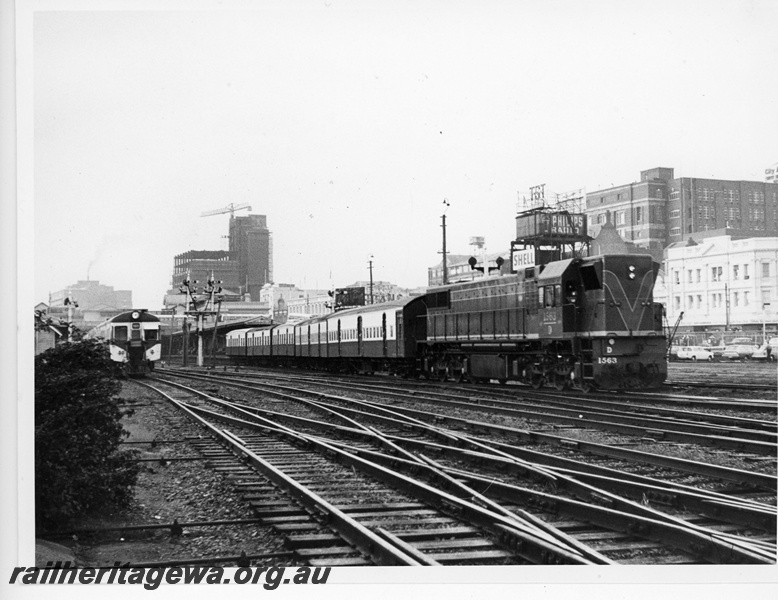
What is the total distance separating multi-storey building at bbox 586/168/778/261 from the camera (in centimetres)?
948

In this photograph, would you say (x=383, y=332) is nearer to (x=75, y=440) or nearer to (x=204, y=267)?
(x=204, y=267)

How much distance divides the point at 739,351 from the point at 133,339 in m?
11.5

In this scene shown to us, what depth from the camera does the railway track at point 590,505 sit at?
Answer: 5.46 meters

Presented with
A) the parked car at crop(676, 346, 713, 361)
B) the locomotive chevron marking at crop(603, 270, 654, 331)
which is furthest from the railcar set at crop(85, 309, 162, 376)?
the parked car at crop(676, 346, 713, 361)

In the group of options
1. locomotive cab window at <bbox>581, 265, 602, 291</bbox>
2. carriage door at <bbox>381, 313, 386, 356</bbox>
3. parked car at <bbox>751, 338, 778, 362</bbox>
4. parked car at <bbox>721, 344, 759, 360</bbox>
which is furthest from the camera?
carriage door at <bbox>381, 313, 386, 356</bbox>

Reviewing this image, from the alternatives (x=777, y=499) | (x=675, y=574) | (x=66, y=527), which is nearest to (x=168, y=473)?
(x=66, y=527)

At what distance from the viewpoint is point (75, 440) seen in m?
6.94

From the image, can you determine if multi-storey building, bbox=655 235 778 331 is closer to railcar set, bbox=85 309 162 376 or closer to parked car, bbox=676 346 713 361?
parked car, bbox=676 346 713 361

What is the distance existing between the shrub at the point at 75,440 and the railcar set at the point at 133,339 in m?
0.73

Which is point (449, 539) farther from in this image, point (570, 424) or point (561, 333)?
point (561, 333)

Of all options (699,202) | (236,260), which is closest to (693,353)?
(699,202)

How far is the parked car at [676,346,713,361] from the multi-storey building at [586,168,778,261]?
291 inches

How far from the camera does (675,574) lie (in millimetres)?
5586

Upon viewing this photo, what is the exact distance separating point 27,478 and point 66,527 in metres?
0.73
